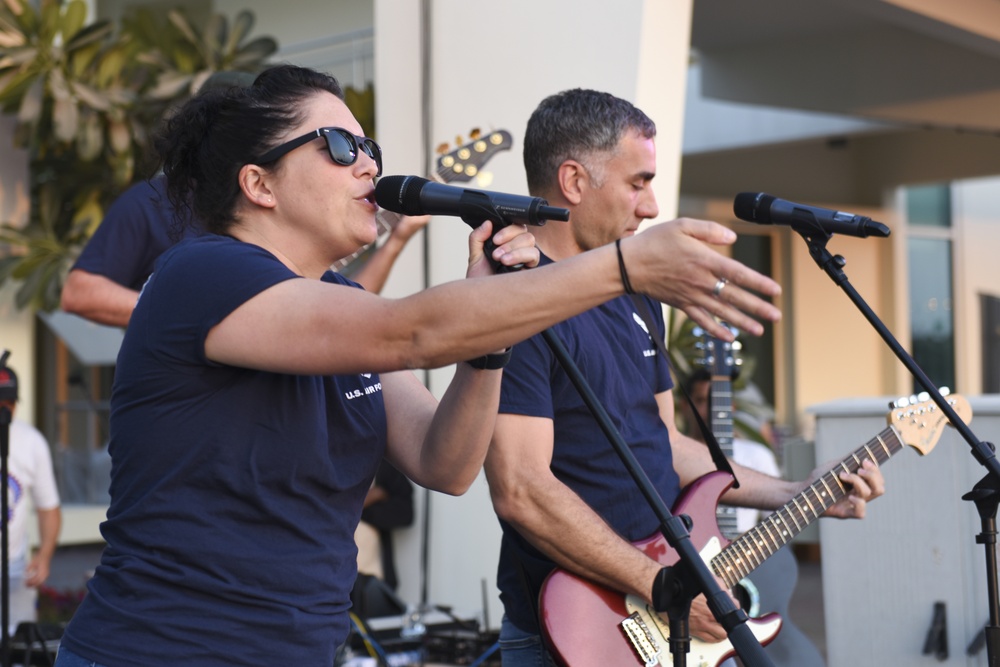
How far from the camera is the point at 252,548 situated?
6.53ft

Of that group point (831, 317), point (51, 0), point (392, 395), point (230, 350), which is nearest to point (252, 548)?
point (230, 350)

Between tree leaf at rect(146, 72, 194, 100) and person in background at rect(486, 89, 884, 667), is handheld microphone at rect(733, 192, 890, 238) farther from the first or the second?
tree leaf at rect(146, 72, 194, 100)

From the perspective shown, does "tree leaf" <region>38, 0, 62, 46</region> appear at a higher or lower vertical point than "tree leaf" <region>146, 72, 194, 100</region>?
higher

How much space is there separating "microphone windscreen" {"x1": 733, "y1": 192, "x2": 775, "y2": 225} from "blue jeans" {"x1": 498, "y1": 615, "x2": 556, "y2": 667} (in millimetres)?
1092

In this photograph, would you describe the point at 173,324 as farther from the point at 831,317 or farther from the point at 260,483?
the point at 831,317

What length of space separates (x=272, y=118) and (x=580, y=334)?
105 centimetres

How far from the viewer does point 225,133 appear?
2.20 meters

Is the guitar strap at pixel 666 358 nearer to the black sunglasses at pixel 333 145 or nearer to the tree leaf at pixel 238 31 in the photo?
the black sunglasses at pixel 333 145

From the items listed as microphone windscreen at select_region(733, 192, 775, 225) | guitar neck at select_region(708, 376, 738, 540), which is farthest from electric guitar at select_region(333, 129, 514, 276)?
microphone windscreen at select_region(733, 192, 775, 225)

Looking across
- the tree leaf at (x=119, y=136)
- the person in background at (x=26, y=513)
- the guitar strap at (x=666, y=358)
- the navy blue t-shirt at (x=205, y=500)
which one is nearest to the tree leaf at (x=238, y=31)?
the tree leaf at (x=119, y=136)

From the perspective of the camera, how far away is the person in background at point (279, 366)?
1742mm

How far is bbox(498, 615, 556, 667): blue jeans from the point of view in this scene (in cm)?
295

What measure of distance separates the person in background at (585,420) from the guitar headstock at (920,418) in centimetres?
32

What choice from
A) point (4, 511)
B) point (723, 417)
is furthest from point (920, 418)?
point (4, 511)
